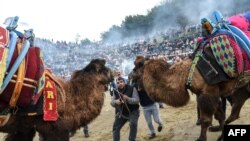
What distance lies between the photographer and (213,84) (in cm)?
676

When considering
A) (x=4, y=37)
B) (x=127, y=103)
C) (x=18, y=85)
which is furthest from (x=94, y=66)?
(x=127, y=103)

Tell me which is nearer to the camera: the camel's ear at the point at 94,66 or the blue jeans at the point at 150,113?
the camel's ear at the point at 94,66

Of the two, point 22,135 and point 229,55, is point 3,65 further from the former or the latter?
point 229,55

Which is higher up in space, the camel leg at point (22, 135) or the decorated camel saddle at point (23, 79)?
the decorated camel saddle at point (23, 79)

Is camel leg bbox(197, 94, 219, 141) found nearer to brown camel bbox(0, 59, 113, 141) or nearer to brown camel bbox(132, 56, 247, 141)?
brown camel bbox(132, 56, 247, 141)

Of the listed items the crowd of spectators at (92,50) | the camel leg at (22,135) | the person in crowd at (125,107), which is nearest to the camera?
the camel leg at (22,135)

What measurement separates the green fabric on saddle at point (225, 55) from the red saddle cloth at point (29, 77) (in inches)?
130

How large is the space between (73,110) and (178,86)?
2.61m

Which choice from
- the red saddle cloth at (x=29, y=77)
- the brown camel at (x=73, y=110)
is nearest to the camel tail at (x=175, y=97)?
the brown camel at (x=73, y=110)

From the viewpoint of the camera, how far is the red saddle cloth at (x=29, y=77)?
14.3ft

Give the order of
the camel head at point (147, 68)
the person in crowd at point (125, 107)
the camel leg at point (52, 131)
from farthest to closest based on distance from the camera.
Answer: the person in crowd at point (125, 107) < the camel head at point (147, 68) < the camel leg at point (52, 131)

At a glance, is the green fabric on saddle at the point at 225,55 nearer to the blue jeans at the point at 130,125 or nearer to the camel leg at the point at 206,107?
the camel leg at the point at 206,107

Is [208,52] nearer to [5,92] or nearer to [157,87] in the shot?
[157,87]

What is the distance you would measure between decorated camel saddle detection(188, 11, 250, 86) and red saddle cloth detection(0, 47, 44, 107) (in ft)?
10.1
